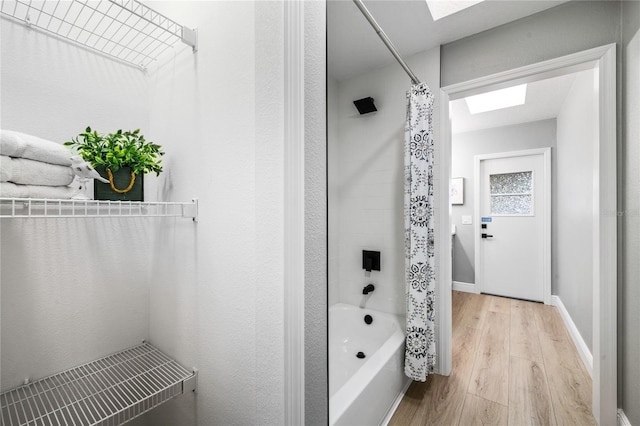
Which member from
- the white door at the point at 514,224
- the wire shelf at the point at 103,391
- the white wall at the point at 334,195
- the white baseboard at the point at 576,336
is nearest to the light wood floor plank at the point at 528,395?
the white baseboard at the point at 576,336

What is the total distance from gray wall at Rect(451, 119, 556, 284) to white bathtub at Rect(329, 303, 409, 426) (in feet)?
7.63

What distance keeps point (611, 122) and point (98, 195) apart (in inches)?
82.7

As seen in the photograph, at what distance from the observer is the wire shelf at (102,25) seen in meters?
0.77

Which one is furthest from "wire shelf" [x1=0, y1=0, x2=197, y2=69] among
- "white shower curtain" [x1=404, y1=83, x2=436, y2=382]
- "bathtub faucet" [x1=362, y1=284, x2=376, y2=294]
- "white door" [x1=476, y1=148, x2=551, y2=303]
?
"white door" [x1=476, y1=148, x2=551, y2=303]

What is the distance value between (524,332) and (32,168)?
10.3 feet

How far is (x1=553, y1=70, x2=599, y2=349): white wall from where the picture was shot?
1770mm

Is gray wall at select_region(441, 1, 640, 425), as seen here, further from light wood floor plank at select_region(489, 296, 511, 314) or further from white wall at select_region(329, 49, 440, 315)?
light wood floor plank at select_region(489, 296, 511, 314)

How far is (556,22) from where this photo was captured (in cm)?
139

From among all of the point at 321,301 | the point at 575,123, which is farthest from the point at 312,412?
the point at 575,123

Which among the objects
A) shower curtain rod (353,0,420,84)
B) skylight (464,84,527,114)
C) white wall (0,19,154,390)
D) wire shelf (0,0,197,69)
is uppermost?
skylight (464,84,527,114)

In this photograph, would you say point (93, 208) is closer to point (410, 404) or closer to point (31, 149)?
point (31, 149)

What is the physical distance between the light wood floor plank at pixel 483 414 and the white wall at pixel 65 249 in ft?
5.22

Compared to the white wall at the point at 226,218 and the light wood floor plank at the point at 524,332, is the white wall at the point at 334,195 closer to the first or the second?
the white wall at the point at 226,218

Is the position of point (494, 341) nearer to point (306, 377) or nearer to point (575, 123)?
point (575, 123)
